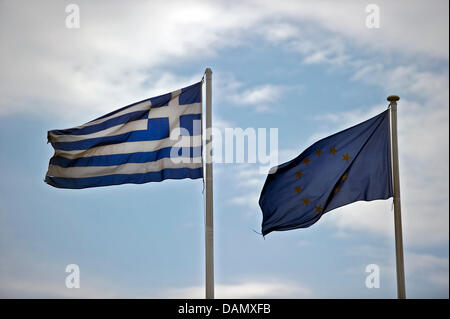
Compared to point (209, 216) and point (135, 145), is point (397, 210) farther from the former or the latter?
point (135, 145)

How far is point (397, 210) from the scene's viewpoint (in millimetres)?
17547

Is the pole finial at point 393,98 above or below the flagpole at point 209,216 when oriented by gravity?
above

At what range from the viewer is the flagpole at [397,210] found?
16.9 meters

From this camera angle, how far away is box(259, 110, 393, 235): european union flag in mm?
18016

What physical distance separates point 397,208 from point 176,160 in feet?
18.8

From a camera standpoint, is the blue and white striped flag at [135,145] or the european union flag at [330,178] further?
the european union flag at [330,178]

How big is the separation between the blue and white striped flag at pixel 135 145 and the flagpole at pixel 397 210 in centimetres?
502

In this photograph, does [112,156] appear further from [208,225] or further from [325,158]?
[325,158]

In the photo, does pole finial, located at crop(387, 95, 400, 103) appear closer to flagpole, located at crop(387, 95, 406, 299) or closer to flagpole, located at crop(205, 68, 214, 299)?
flagpole, located at crop(387, 95, 406, 299)

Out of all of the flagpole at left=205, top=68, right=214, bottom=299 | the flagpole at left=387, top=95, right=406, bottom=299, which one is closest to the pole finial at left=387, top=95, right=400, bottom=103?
the flagpole at left=387, top=95, right=406, bottom=299

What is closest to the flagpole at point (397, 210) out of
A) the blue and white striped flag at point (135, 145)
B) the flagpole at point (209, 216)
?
the flagpole at point (209, 216)

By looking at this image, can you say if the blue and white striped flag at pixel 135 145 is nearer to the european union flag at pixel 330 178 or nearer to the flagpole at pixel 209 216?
the flagpole at pixel 209 216

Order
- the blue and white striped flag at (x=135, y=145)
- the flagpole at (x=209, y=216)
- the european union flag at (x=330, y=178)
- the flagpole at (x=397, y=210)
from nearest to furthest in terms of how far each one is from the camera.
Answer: the flagpole at (x=209, y=216)
the flagpole at (x=397, y=210)
the blue and white striped flag at (x=135, y=145)
the european union flag at (x=330, y=178)

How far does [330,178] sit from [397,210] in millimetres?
1910
